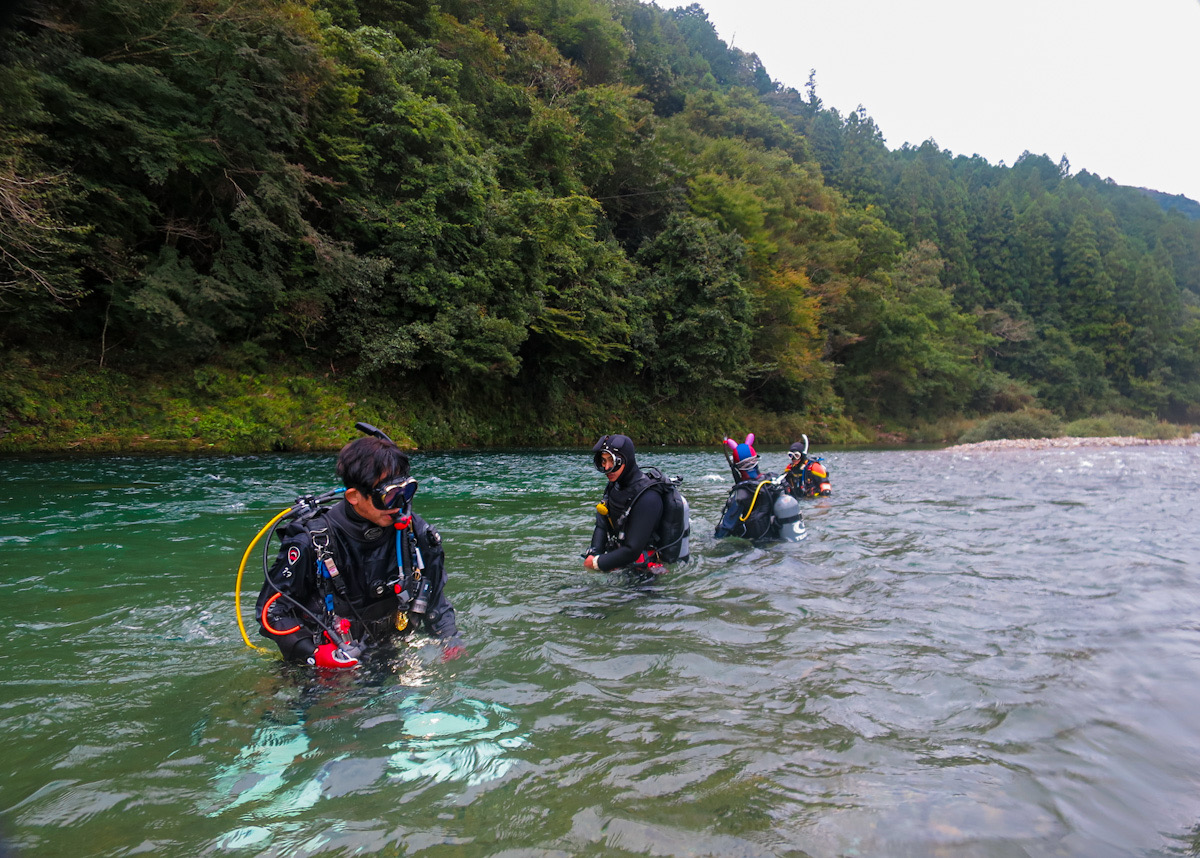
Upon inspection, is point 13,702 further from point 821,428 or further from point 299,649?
point 821,428

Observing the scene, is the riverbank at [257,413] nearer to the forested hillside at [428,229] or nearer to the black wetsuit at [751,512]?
the forested hillside at [428,229]

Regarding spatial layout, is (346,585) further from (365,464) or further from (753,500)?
(753,500)

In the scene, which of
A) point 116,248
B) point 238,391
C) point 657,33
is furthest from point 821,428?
point 657,33

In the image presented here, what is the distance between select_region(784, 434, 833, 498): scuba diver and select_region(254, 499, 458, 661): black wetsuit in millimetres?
8148

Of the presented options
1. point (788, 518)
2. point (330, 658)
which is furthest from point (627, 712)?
point (788, 518)

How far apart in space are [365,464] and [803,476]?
961 cm

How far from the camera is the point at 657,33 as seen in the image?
62.4m

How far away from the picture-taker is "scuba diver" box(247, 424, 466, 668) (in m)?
3.22

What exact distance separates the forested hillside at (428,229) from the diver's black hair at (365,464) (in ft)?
9.94

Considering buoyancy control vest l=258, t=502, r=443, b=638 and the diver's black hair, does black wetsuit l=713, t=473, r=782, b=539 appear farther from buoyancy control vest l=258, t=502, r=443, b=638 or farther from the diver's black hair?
the diver's black hair

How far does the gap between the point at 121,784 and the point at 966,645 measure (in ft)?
16.4

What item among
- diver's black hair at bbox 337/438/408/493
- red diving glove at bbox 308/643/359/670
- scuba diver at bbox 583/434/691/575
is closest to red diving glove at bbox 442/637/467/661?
red diving glove at bbox 308/643/359/670

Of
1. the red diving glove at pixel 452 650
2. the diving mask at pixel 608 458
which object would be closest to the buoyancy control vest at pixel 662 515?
the diving mask at pixel 608 458

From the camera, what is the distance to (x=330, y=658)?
10.5 feet
